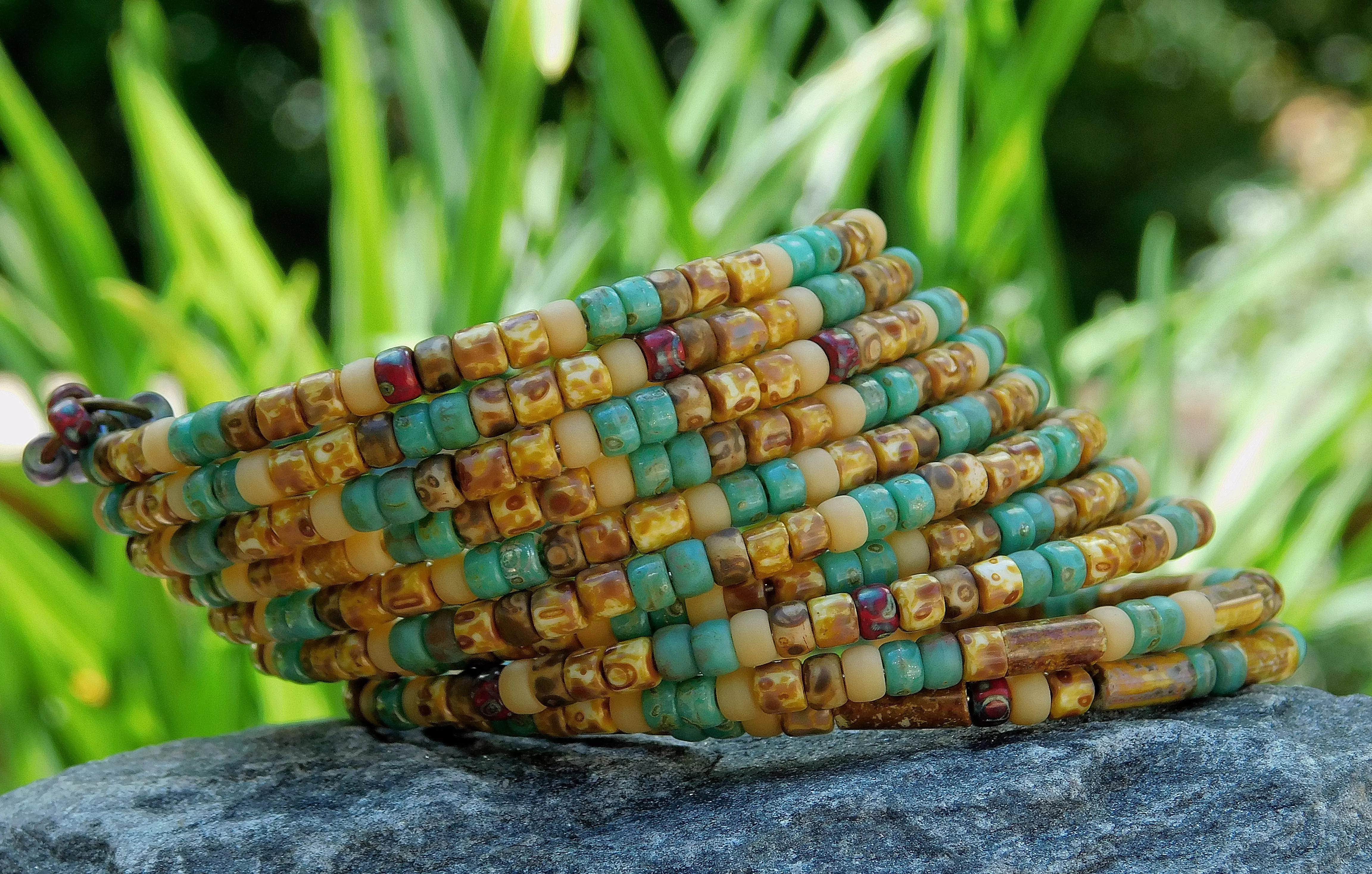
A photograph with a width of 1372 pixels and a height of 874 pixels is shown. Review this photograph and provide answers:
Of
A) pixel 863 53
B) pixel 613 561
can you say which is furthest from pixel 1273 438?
pixel 613 561

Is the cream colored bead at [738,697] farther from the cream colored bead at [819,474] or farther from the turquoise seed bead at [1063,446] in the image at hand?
the turquoise seed bead at [1063,446]

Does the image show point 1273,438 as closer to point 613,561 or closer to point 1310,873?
point 1310,873

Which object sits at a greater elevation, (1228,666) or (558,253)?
(558,253)

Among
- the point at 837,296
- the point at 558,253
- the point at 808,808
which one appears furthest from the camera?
the point at 558,253

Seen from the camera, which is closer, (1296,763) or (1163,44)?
(1296,763)

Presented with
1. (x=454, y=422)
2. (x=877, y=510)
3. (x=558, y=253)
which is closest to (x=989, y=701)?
(x=877, y=510)

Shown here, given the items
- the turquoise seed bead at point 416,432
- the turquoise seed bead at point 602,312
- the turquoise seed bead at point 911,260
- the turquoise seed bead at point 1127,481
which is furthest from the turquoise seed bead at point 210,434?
the turquoise seed bead at point 1127,481

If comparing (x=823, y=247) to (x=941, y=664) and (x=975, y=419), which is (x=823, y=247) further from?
(x=941, y=664)
